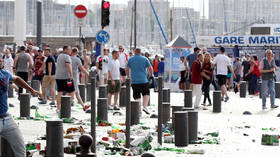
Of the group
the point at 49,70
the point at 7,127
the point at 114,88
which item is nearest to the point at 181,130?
the point at 7,127

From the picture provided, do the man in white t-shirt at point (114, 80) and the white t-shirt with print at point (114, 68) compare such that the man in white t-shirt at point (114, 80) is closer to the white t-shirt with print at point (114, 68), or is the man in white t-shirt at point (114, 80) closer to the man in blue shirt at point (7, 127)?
the white t-shirt with print at point (114, 68)

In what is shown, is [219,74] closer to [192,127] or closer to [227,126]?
[227,126]

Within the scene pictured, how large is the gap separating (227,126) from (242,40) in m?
21.8

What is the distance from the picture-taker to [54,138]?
30.9ft

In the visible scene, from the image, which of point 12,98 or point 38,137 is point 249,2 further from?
point 38,137

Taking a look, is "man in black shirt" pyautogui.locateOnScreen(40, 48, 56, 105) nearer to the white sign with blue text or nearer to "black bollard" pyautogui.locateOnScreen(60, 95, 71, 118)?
the white sign with blue text

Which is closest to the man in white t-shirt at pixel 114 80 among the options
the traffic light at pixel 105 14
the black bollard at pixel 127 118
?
the traffic light at pixel 105 14

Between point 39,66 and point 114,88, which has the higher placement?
point 39,66

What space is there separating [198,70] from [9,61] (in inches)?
286

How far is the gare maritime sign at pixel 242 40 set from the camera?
34.8 meters

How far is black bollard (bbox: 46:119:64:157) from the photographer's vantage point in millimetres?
9375

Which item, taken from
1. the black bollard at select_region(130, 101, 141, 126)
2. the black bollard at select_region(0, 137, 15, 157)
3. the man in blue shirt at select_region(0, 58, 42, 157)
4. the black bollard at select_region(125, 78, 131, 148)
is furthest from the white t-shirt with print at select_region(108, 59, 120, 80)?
the man in blue shirt at select_region(0, 58, 42, 157)

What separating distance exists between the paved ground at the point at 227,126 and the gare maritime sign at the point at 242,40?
12954mm

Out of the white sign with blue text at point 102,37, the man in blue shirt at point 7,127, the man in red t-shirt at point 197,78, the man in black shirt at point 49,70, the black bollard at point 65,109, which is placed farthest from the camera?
A: the white sign with blue text at point 102,37
